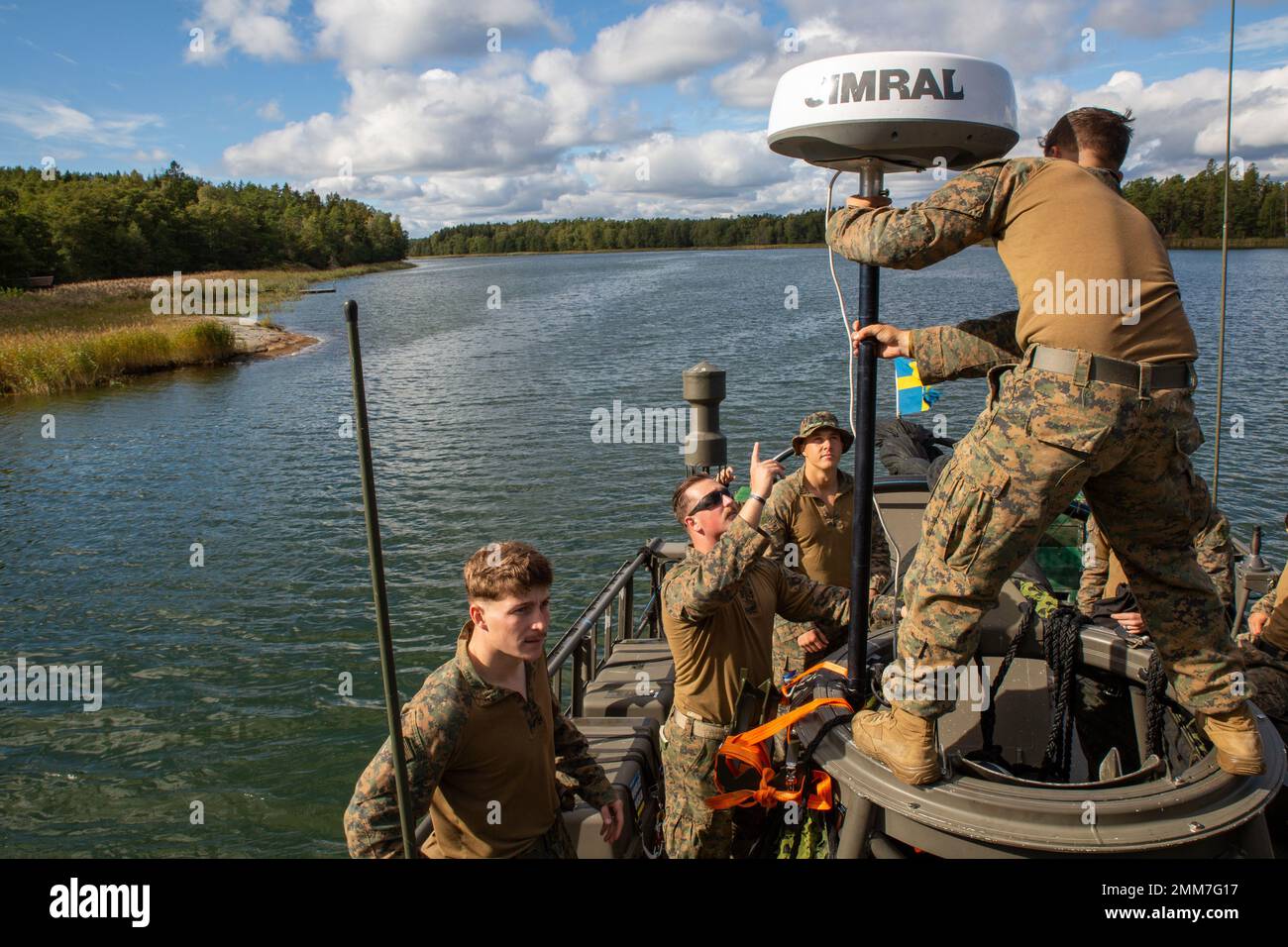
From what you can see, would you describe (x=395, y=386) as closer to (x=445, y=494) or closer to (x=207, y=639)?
(x=445, y=494)

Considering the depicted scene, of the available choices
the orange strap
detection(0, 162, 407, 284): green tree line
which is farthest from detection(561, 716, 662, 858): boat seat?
detection(0, 162, 407, 284): green tree line

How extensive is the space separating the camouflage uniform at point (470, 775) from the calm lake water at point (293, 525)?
625cm

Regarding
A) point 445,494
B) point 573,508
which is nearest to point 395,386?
point 445,494

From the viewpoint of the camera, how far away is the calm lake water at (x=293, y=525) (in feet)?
32.0

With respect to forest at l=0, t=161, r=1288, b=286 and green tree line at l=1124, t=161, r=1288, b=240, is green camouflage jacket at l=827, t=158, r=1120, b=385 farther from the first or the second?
green tree line at l=1124, t=161, r=1288, b=240

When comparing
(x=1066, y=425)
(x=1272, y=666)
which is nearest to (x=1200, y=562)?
(x=1272, y=666)

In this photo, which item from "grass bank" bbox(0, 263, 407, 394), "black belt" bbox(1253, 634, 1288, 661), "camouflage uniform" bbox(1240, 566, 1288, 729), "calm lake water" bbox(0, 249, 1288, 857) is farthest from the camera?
"grass bank" bbox(0, 263, 407, 394)

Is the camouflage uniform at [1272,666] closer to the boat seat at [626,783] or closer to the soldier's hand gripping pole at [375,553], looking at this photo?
the boat seat at [626,783]

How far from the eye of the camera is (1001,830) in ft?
8.65

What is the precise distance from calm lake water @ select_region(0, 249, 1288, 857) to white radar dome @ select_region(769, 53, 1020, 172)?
25.9 feet

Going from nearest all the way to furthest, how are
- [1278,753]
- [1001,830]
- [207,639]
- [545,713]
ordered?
[1001,830] → [1278,753] → [545,713] → [207,639]

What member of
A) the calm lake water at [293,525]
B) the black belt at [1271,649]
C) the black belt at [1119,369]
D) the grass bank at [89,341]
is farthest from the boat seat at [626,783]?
the grass bank at [89,341]

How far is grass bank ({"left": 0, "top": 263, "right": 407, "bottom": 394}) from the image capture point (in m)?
34.5
